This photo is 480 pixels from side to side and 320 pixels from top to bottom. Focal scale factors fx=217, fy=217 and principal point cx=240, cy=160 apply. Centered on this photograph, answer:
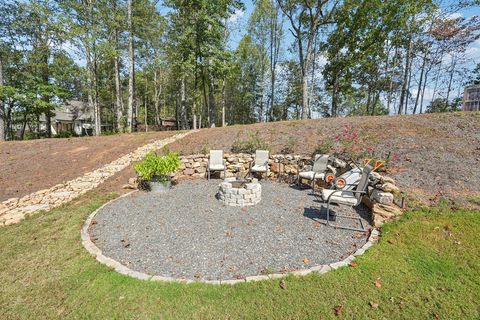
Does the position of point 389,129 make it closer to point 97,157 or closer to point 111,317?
point 111,317

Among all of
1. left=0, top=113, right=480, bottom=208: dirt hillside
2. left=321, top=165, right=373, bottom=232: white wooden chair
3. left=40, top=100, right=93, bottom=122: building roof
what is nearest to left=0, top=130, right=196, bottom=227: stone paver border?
left=0, top=113, right=480, bottom=208: dirt hillside

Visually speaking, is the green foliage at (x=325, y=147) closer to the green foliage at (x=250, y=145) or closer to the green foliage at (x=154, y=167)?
the green foliage at (x=250, y=145)

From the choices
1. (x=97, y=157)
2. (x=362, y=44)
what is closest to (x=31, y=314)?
(x=97, y=157)

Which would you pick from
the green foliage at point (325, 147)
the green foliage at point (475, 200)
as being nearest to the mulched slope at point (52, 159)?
the green foliage at point (325, 147)

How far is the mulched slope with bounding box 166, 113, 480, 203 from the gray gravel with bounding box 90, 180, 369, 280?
1.55 m

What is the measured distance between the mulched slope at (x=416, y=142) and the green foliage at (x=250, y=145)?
252mm

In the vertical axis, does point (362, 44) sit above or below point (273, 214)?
above

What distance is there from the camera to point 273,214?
425cm

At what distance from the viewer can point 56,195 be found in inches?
215

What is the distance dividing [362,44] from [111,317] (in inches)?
717

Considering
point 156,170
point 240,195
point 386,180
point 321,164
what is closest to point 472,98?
point 321,164

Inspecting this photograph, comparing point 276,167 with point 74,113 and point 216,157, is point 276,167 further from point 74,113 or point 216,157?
point 74,113

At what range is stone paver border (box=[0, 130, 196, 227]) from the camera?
178 inches

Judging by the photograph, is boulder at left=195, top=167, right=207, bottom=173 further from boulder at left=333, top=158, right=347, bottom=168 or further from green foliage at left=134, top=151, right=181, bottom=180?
boulder at left=333, top=158, right=347, bottom=168
